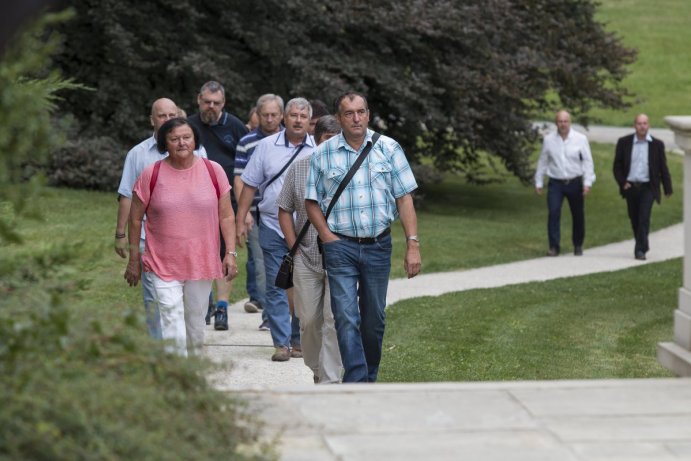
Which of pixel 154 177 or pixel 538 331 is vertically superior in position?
pixel 154 177

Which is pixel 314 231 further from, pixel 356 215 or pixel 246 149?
pixel 246 149

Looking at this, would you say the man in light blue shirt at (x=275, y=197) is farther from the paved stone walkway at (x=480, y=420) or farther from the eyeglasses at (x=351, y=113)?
the paved stone walkway at (x=480, y=420)

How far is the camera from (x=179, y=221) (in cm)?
875

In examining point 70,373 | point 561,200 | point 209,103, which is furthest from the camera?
point 561,200

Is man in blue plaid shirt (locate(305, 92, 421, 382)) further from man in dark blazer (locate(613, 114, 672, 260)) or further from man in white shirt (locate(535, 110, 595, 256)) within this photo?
man in dark blazer (locate(613, 114, 672, 260))

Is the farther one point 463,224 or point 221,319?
point 463,224

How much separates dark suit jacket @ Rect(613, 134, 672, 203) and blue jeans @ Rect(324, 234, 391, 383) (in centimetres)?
1062

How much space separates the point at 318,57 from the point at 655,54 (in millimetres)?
36265

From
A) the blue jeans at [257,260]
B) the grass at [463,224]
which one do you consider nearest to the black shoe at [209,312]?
the blue jeans at [257,260]

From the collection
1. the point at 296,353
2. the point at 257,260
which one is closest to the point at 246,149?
the point at 257,260

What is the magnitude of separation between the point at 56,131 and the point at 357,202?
10.1ft

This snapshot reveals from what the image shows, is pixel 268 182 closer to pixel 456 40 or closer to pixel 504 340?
pixel 504 340

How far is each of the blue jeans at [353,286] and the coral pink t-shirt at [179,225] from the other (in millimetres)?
799

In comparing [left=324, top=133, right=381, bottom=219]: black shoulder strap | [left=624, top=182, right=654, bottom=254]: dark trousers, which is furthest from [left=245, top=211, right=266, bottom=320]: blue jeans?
[left=624, top=182, right=654, bottom=254]: dark trousers
